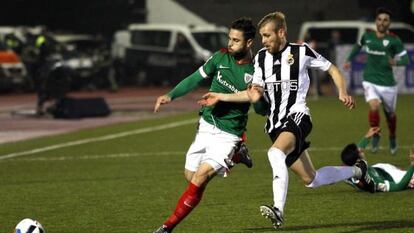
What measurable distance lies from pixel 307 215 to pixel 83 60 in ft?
94.3

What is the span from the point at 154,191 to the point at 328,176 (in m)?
3.83

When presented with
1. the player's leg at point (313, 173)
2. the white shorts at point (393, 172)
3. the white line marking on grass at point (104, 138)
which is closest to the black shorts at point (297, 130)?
the player's leg at point (313, 173)

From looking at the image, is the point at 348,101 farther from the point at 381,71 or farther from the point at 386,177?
the point at 381,71

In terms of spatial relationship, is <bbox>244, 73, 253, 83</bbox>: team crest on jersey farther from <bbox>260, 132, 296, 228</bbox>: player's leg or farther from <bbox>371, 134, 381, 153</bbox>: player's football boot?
<bbox>371, 134, 381, 153</bbox>: player's football boot

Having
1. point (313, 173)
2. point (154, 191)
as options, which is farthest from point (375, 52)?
point (313, 173)

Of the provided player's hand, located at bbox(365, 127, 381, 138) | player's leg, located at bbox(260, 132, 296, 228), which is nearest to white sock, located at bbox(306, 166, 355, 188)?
player's leg, located at bbox(260, 132, 296, 228)

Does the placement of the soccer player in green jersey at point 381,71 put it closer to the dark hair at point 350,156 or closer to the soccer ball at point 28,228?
the dark hair at point 350,156

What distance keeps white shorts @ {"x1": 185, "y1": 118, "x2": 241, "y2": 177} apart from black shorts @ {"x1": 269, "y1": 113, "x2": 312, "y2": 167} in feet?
1.50

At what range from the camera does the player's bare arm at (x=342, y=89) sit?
1107cm

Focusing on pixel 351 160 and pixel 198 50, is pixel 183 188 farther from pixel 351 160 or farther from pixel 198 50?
pixel 198 50

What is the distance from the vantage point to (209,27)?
140 ft

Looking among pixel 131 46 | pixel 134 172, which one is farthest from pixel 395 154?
pixel 131 46

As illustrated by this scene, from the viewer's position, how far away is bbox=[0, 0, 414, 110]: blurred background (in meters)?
39.1

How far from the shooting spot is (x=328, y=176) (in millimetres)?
11664
